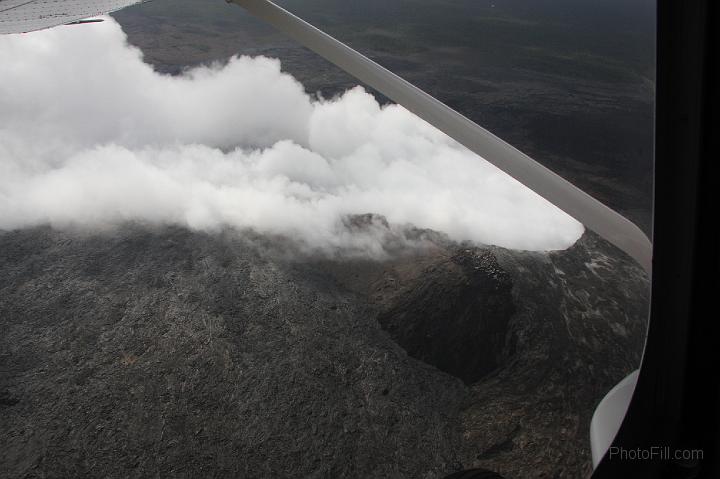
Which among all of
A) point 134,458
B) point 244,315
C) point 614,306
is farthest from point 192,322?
point 614,306

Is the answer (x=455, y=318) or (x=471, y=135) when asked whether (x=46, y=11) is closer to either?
(x=471, y=135)

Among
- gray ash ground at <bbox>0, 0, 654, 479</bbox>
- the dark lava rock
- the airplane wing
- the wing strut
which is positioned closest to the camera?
the wing strut

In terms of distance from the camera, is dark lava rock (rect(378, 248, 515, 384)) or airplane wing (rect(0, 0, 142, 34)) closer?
airplane wing (rect(0, 0, 142, 34))

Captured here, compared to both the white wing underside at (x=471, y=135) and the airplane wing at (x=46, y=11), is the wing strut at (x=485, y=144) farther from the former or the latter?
the airplane wing at (x=46, y=11)

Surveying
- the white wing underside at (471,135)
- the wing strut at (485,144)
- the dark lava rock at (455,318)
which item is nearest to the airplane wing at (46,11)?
the white wing underside at (471,135)

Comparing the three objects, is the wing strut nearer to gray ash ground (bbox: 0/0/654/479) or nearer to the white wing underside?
the white wing underside

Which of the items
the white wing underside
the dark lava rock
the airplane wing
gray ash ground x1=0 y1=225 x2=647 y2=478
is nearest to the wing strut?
the white wing underside

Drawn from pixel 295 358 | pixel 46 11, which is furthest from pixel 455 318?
pixel 46 11
